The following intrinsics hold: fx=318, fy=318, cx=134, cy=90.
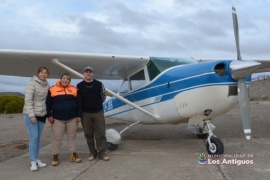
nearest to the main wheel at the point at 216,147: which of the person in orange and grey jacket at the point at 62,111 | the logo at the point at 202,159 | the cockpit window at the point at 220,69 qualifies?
the logo at the point at 202,159

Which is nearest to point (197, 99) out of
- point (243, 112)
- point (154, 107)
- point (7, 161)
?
point (243, 112)

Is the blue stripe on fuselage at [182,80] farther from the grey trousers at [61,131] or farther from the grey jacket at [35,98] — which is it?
the grey jacket at [35,98]

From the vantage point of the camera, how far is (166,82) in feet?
21.5

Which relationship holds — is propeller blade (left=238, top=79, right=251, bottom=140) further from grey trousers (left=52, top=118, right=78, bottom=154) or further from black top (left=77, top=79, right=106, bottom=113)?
grey trousers (left=52, top=118, right=78, bottom=154)

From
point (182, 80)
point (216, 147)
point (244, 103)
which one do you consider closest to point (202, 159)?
point (216, 147)

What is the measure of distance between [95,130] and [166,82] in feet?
5.76

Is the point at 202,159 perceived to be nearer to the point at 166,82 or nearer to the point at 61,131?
the point at 166,82

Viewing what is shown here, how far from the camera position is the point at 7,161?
6.06 metres

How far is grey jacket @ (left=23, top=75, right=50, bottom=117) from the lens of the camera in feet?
17.3

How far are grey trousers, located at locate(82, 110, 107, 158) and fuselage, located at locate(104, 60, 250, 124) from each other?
1434mm

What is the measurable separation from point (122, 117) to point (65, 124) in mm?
2930

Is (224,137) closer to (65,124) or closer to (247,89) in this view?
(247,89)

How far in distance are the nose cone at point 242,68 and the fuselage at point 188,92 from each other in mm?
128

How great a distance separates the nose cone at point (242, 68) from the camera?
515cm
